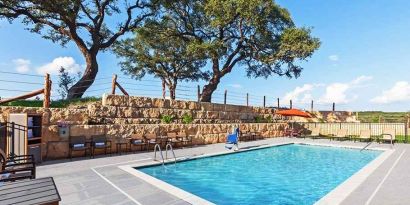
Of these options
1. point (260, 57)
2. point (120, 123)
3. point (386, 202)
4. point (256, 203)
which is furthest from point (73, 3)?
point (386, 202)

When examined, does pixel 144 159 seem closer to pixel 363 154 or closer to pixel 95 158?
pixel 95 158

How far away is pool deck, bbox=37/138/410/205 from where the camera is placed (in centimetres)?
610

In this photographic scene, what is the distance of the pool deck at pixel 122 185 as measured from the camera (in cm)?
610

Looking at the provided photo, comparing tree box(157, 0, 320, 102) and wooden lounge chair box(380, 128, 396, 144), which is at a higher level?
tree box(157, 0, 320, 102)

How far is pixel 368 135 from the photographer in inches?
737

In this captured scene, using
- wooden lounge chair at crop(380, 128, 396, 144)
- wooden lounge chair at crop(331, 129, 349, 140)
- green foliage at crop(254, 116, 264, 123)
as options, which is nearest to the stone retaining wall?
green foliage at crop(254, 116, 264, 123)

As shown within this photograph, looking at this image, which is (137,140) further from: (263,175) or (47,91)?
(263,175)

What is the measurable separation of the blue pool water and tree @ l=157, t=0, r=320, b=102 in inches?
385

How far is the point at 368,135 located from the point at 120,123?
49.9ft

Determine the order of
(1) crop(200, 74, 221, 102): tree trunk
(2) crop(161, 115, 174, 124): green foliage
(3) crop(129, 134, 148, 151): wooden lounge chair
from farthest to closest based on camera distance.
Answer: (1) crop(200, 74, 221, 102): tree trunk
(2) crop(161, 115, 174, 124): green foliage
(3) crop(129, 134, 148, 151): wooden lounge chair

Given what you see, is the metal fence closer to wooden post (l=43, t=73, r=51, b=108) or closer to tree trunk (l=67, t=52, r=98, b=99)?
tree trunk (l=67, t=52, r=98, b=99)

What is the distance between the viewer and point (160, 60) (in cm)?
2780

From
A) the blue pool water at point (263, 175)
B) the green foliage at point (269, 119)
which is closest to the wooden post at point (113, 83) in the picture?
the blue pool water at point (263, 175)

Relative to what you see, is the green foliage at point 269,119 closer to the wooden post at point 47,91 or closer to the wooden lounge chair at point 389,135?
the wooden lounge chair at point 389,135
